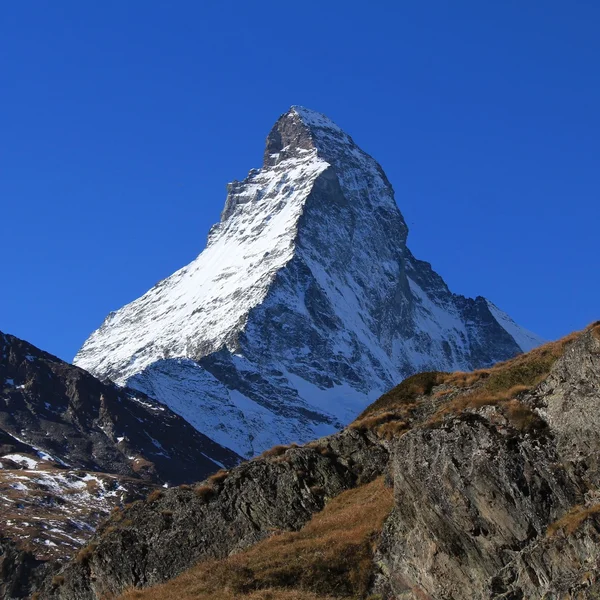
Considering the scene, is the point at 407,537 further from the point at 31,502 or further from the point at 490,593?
the point at 31,502

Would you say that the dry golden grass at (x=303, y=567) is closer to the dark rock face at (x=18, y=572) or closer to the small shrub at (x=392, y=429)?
the small shrub at (x=392, y=429)

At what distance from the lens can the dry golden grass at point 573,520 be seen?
2850cm

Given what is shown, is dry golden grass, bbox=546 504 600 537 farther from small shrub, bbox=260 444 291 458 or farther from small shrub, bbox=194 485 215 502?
small shrub, bbox=194 485 215 502

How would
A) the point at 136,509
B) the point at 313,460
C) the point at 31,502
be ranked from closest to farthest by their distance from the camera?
the point at 313,460, the point at 136,509, the point at 31,502

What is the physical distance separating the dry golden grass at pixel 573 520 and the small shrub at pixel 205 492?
2360cm

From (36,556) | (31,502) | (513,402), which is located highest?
(31,502)

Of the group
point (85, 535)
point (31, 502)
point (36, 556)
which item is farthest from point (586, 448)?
point (31, 502)

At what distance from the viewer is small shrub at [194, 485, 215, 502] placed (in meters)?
50.1

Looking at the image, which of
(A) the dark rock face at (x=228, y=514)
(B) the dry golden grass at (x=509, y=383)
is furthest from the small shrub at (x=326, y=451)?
(B) the dry golden grass at (x=509, y=383)

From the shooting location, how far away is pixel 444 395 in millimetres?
50812

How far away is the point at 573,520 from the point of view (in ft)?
94.5

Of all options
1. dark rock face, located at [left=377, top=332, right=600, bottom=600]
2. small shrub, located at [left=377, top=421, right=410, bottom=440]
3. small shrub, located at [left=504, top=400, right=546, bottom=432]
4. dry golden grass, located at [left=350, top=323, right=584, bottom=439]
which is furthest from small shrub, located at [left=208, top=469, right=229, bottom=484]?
small shrub, located at [left=504, top=400, right=546, bottom=432]

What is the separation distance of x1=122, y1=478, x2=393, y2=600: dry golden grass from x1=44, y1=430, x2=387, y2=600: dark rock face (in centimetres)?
350

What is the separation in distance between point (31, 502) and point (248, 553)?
157376mm
